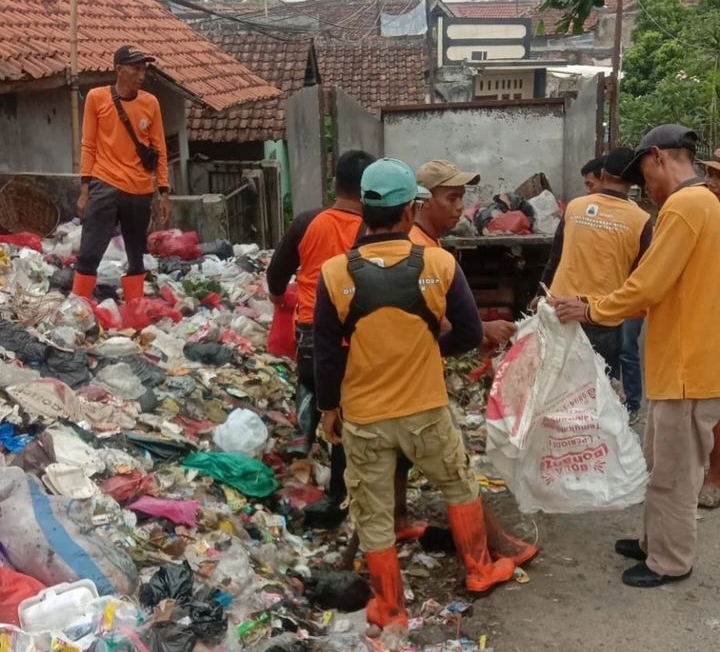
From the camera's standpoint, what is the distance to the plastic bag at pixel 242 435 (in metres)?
4.87

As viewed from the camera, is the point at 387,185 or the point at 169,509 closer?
the point at 387,185

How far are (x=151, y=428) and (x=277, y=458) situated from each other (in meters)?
0.70

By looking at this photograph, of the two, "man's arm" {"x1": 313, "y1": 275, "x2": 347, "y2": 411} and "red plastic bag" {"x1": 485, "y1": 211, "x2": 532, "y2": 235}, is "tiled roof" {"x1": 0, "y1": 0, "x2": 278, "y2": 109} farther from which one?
"man's arm" {"x1": 313, "y1": 275, "x2": 347, "y2": 411}

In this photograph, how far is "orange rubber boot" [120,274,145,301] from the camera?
6.73m

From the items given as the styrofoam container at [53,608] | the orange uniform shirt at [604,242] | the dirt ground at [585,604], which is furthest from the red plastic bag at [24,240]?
the styrofoam container at [53,608]

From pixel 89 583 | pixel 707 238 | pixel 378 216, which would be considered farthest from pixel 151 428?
pixel 707 238

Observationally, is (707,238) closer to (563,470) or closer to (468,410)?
(563,470)

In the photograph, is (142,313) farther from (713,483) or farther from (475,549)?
(713,483)

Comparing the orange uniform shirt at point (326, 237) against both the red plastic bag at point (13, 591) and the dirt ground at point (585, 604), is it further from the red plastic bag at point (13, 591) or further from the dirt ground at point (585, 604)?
the red plastic bag at point (13, 591)

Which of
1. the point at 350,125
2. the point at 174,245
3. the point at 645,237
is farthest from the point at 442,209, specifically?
the point at 174,245

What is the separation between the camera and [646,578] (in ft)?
12.7

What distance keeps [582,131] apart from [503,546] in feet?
15.4

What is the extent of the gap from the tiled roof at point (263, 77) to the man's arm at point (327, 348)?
12.0 meters

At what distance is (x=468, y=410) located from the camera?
632cm
